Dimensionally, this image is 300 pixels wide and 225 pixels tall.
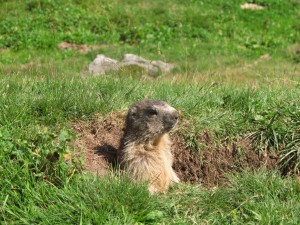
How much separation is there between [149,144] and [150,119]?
275mm

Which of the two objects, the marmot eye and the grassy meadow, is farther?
the marmot eye

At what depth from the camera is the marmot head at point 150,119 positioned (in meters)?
5.10

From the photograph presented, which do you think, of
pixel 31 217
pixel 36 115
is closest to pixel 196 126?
pixel 36 115

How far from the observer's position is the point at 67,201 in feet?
14.2

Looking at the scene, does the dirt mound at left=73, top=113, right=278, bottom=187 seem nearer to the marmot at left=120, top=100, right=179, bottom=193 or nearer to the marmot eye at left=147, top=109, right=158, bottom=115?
the marmot at left=120, top=100, right=179, bottom=193

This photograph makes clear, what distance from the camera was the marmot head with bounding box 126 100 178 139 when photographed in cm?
510

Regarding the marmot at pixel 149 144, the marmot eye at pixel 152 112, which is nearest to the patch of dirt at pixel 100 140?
the marmot at pixel 149 144

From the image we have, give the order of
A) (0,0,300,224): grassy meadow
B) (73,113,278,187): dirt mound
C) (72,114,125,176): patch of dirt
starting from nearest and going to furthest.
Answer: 1. (0,0,300,224): grassy meadow
2. (72,114,125,176): patch of dirt
3. (73,113,278,187): dirt mound

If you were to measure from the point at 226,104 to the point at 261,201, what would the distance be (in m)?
2.07

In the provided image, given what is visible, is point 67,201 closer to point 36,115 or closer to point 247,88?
point 36,115

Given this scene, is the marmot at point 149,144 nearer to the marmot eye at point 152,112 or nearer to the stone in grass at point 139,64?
the marmot eye at point 152,112

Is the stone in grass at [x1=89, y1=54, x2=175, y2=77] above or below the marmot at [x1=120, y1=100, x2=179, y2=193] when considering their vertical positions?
below

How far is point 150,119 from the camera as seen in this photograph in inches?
203

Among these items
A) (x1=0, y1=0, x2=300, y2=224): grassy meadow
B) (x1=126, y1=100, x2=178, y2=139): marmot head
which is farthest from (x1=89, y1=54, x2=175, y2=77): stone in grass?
(x1=126, y1=100, x2=178, y2=139): marmot head
